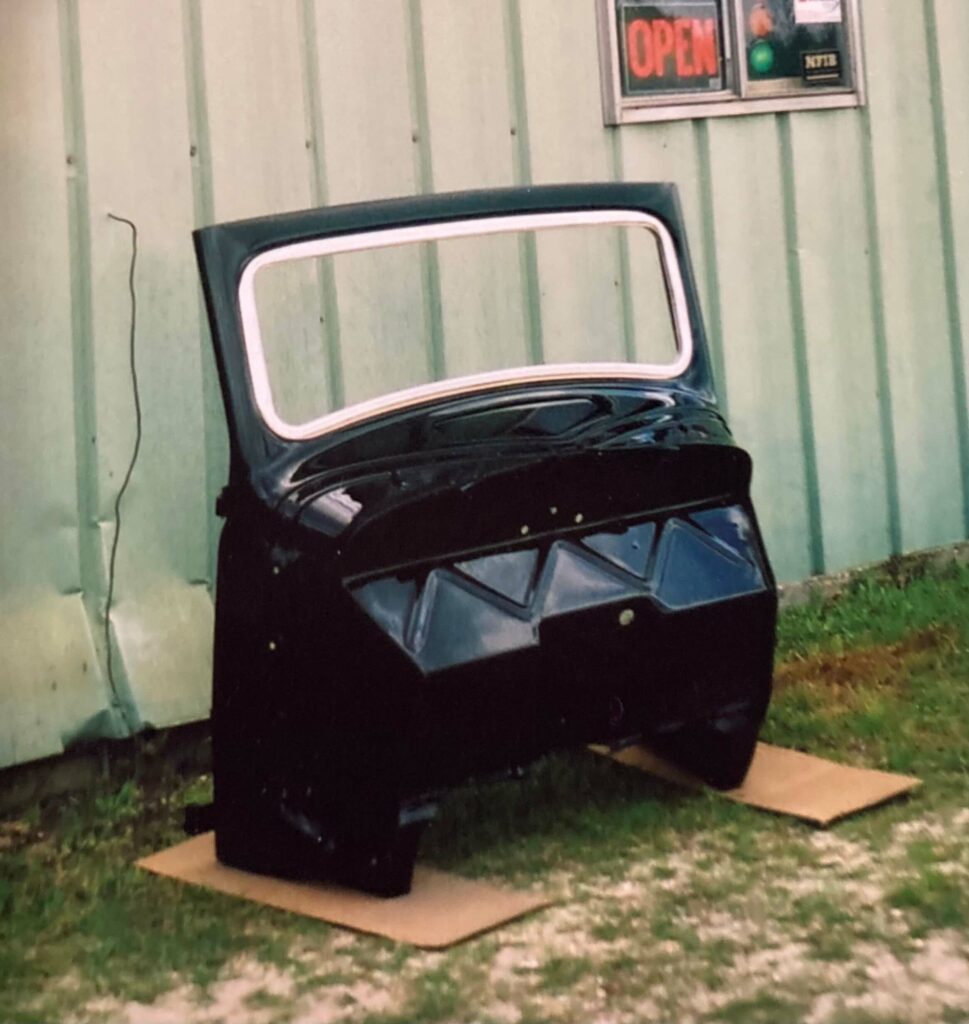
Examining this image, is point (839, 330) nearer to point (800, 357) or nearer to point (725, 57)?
point (800, 357)

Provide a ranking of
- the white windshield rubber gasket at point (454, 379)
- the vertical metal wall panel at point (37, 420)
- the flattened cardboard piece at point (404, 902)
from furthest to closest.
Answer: the vertical metal wall panel at point (37, 420) → the white windshield rubber gasket at point (454, 379) → the flattened cardboard piece at point (404, 902)

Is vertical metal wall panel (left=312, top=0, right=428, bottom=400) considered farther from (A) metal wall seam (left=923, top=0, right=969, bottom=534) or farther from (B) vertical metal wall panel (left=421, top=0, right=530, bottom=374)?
(A) metal wall seam (left=923, top=0, right=969, bottom=534)

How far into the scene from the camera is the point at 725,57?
5.28 meters

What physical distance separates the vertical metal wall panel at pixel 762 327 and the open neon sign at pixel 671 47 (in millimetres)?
186

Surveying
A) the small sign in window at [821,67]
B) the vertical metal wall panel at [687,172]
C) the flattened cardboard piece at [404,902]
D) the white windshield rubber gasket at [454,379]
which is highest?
the small sign in window at [821,67]

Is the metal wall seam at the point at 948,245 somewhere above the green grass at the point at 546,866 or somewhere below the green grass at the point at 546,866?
above

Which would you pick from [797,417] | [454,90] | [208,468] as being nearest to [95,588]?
[208,468]

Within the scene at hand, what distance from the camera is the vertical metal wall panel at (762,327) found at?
5.26 meters

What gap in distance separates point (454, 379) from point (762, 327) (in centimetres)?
212

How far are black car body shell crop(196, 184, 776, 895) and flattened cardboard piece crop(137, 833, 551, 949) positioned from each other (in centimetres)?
4

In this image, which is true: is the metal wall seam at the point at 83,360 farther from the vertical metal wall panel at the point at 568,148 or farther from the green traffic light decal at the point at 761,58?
the green traffic light decal at the point at 761,58

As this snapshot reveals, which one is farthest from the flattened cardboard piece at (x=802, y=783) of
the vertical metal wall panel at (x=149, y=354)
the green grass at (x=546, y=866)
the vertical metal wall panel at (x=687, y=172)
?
the vertical metal wall panel at (x=687, y=172)

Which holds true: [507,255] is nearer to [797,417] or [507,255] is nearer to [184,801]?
[797,417]

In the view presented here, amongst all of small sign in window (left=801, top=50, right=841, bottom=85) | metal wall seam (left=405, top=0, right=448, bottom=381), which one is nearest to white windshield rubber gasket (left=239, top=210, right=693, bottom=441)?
metal wall seam (left=405, top=0, right=448, bottom=381)
